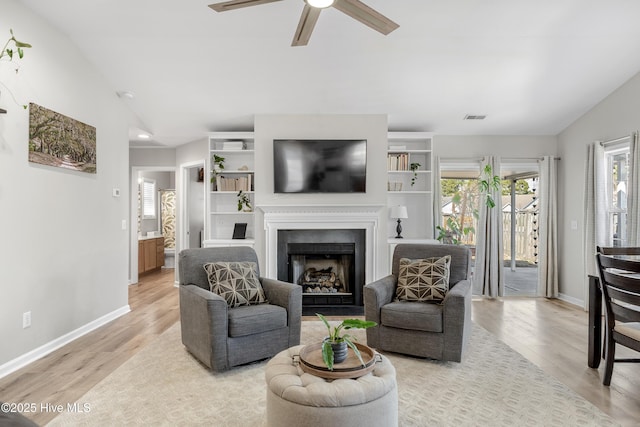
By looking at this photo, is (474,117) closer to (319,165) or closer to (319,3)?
(319,165)

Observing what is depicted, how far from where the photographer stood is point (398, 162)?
17.6ft

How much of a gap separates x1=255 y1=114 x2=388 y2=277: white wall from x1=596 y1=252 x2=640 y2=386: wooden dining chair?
8.49ft

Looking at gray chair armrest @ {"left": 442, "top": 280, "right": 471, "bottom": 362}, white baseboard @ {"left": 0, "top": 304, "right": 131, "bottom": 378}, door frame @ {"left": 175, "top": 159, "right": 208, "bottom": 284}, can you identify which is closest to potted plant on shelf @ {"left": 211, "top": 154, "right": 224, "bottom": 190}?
door frame @ {"left": 175, "top": 159, "right": 208, "bottom": 284}

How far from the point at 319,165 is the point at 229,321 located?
2620 millimetres

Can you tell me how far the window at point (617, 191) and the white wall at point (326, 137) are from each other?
9.18 ft

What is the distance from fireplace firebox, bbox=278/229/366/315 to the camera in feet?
16.1

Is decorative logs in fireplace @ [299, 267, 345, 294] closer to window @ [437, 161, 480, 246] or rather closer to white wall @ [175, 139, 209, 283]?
window @ [437, 161, 480, 246]

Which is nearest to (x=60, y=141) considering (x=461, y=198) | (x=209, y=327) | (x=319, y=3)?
(x=209, y=327)

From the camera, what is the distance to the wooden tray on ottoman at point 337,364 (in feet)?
6.36

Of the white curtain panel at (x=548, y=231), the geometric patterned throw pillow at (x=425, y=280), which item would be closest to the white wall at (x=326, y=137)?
the geometric patterned throw pillow at (x=425, y=280)

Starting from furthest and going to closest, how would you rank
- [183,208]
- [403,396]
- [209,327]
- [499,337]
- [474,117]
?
[183,208], [474,117], [499,337], [209,327], [403,396]

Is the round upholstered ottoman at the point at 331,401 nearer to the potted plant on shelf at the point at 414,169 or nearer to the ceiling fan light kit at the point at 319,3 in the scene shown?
the ceiling fan light kit at the point at 319,3

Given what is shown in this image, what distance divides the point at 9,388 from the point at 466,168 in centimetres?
573

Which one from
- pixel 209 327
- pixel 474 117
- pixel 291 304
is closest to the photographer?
pixel 209 327
